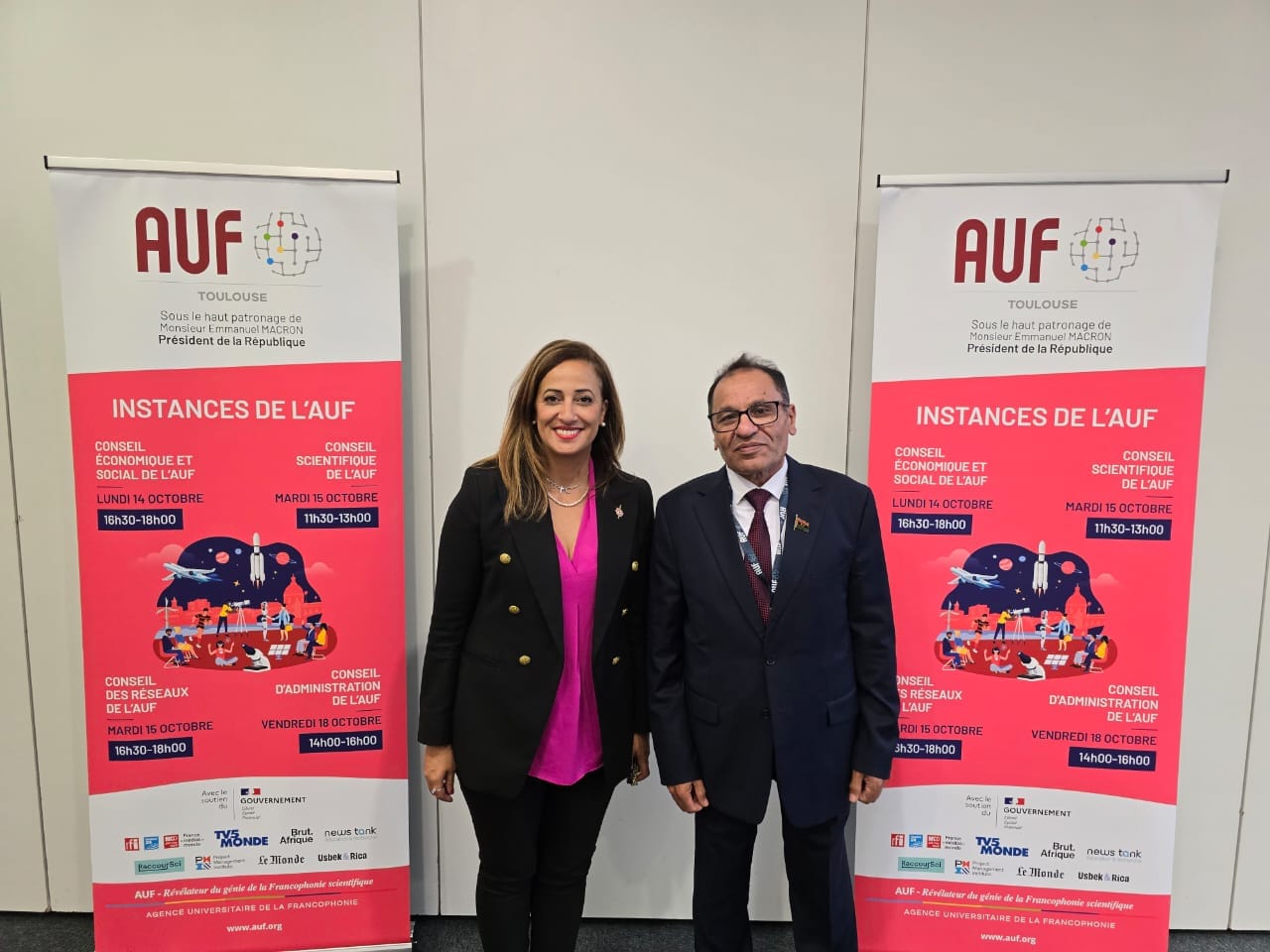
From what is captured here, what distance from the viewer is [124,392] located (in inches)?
83.7

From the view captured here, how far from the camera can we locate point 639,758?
1.92 m

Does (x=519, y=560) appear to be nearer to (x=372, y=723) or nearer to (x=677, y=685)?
(x=677, y=685)

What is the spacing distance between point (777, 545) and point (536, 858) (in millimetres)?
1039

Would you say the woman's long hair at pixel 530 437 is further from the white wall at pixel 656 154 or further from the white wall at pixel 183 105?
the white wall at pixel 183 105

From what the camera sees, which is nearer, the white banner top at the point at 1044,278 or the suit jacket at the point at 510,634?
the suit jacket at the point at 510,634

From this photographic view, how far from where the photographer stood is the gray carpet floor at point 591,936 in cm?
242

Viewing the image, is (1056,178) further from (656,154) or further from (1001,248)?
(656,154)

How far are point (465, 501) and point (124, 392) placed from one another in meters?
1.22

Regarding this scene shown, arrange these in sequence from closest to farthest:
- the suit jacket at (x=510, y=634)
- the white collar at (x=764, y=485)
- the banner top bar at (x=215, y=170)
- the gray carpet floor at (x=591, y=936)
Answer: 1. the suit jacket at (x=510, y=634)
2. the white collar at (x=764, y=485)
3. the banner top bar at (x=215, y=170)
4. the gray carpet floor at (x=591, y=936)

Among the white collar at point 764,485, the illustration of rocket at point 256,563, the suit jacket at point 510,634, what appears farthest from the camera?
the illustration of rocket at point 256,563

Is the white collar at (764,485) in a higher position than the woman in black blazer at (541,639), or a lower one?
higher

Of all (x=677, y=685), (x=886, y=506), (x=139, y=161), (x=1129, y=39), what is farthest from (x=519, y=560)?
(x=1129, y=39)

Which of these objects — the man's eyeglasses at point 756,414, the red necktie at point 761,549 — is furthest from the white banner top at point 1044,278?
the red necktie at point 761,549

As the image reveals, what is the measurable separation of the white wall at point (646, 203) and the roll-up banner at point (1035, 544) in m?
0.29
